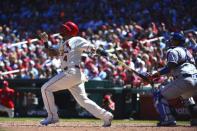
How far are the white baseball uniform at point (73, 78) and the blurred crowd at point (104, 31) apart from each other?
19.6 feet

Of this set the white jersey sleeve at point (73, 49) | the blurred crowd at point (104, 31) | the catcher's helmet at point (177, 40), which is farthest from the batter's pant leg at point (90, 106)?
the blurred crowd at point (104, 31)

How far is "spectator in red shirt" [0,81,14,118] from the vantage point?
18.7 metres

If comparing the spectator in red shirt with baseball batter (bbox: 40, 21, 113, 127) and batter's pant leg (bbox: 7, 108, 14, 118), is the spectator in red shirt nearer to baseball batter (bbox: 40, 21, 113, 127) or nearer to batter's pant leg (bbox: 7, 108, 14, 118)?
batter's pant leg (bbox: 7, 108, 14, 118)

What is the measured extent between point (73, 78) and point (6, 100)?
7.29 meters

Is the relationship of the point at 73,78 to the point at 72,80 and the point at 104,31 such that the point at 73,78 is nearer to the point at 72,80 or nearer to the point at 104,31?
the point at 72,80

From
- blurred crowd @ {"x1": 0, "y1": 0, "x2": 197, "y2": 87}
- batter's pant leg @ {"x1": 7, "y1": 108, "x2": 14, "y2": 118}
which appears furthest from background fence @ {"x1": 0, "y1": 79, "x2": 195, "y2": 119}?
batter's pant leg @ {"x1": 7, "y1": 108, "x2": 14, "y2": 118}

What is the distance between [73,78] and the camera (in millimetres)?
12016

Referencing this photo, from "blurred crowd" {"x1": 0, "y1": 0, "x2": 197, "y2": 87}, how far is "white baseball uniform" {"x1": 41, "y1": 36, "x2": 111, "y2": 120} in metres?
5.98

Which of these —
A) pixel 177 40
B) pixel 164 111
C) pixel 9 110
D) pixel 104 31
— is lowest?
pixel 164 111

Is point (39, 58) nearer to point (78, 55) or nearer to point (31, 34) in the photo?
point (31, 34)

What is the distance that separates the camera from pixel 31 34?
2622 centimetres

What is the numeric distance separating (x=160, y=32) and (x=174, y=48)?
34.1 feet

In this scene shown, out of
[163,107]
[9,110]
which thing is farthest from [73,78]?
[9,110]

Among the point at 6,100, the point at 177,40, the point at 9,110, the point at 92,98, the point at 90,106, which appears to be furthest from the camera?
the point at 92,98
